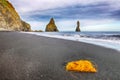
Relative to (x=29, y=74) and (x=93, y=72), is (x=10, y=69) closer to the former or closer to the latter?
(x=29, y=74)

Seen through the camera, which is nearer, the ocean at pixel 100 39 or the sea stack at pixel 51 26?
the ocean at pixel 100 39

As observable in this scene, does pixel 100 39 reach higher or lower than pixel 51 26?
lower

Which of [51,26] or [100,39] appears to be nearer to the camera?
[100,39]

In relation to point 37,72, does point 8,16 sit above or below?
above

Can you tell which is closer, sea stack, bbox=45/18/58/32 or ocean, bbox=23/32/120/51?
ocean, bbox=23/32/120/51

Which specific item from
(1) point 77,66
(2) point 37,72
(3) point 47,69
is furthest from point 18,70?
(1) point 77,66

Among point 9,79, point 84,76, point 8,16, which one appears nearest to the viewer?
point 9,79

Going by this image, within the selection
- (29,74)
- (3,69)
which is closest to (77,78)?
(29,74)

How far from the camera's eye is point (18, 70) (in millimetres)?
4395

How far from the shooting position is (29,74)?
4121mm

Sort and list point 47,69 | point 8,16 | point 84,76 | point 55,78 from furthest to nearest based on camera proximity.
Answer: point 8,16
point 47,69
point 84,76
point 55,78

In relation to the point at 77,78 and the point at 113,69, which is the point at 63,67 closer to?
the point at 77,78

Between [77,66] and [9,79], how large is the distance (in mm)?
2137

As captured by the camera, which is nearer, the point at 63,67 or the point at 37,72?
the point at 37,72
